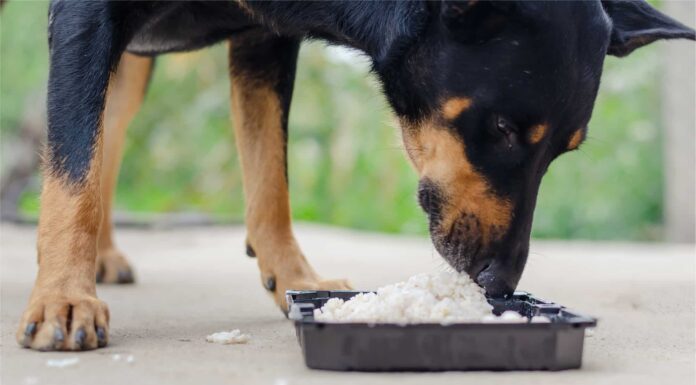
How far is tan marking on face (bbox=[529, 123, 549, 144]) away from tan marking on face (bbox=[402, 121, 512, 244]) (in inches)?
6.7

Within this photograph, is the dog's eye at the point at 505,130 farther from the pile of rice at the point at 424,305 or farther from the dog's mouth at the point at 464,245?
the pile of rice at the point at 424,305

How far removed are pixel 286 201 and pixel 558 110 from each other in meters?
1.26

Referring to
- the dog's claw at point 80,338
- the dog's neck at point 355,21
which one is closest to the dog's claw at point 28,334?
the dog's claw at point 80,338

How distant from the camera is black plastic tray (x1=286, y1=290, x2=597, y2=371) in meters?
2.05

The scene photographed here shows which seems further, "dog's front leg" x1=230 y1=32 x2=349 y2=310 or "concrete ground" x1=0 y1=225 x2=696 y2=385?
"dog's front leg" x1=230 y1=32 x2=349 y2=310

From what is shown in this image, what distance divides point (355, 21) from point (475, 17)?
480 mm

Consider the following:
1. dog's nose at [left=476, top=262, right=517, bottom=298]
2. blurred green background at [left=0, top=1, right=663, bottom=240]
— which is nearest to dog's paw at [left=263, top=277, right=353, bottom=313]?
dog's nose at [left=476, top=262, right=517, bottom=298]

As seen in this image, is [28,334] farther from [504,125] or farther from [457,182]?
[504,125]

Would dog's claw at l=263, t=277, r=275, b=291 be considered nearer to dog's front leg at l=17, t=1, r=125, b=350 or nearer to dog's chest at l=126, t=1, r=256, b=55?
dog's front leg at l=17, t=1, r=125, b=350

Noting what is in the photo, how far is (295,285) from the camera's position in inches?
124

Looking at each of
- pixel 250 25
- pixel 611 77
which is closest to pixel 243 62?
pixel 250 25

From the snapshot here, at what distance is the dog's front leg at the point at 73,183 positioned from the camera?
2377 mm

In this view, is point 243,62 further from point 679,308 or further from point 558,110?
point 679,308

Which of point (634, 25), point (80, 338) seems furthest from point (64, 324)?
point (634, 25)
